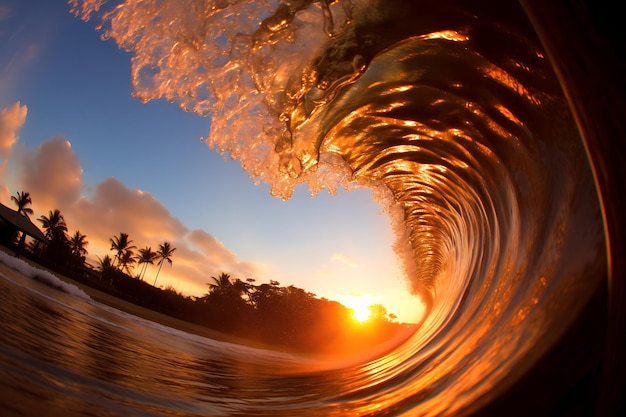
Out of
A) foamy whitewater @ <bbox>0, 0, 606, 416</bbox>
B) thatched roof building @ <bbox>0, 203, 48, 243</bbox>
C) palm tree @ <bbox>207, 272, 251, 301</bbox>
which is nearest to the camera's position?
foamy whitewater @ <bbox>0, 0, 606, 416</bbox>

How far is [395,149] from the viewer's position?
3.43m

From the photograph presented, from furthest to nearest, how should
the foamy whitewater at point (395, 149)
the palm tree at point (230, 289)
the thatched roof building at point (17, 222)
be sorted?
the palm tree at point (230, 289) < the thatched roof building at point (17, 222) < the foamy whitewater at point (395, 149)

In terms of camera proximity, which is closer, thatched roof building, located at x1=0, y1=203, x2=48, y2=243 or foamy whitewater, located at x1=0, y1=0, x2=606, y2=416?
foamy whitewater, located at x1=0, y1=0, x2=606, y2=416

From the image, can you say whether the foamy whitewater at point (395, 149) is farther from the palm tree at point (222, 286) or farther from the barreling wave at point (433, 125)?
the palm tree at point (222, 286)

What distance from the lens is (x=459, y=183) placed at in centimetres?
325

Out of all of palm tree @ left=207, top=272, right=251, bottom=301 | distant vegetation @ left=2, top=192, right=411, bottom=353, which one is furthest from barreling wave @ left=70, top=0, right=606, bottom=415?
palm tree @ left=207, top=272, right=251, bottom=301

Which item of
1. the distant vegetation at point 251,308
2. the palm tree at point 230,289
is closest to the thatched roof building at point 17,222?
the distant vegetation at point 251,308

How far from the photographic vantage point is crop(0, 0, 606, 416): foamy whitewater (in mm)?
1000

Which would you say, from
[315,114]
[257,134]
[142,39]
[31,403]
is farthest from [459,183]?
[31,403]

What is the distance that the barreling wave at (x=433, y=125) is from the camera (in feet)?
3.56

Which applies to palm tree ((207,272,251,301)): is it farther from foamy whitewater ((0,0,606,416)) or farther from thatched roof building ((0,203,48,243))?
foamy whitewater ((0,0,606,416))

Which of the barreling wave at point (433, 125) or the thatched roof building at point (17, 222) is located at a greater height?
the barreling wave at point (433, 125)

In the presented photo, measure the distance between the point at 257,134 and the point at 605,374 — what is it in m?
2.33

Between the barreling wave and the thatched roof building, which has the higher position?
the barreling wave
